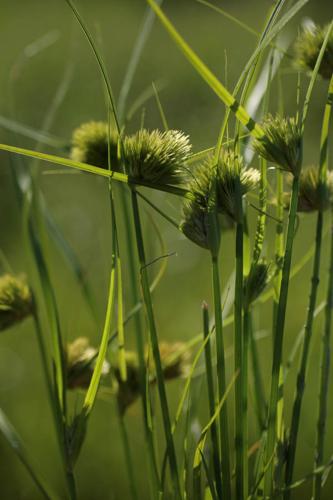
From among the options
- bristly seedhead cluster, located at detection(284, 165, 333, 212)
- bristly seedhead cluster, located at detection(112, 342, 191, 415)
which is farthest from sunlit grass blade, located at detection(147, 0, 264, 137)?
bristly seedhead cluster, located at detection(112, 342, 191, 415)

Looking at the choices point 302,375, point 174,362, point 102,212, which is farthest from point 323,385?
point 102,212

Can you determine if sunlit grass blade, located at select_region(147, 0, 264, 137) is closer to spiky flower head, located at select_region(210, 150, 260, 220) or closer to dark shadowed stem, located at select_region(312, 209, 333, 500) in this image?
spiky flower head, located at select_region(210, 150, 260, 220)

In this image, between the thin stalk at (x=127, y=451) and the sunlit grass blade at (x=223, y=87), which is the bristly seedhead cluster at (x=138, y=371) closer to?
the thin stalk at (x=127, y=451)

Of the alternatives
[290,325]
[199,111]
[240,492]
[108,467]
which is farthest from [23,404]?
[199,111]

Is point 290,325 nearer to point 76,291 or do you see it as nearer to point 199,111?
point 76,291

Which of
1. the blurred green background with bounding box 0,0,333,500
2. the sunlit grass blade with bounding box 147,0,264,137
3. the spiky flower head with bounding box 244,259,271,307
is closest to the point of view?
the sunlit grass blade with bounding box 147,0,264,137

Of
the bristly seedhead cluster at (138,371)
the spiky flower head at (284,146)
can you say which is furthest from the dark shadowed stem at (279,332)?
the bristly seedhead cluster at (138,371)
